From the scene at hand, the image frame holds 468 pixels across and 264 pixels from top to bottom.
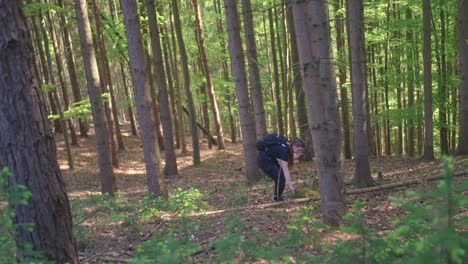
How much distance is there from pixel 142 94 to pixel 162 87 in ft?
19.8

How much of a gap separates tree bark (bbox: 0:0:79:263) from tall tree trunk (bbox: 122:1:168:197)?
14.8 feet

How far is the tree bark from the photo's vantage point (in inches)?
152

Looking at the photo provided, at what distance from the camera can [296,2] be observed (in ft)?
18.9

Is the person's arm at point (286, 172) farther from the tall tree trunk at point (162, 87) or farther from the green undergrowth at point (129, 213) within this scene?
the tall tree trunk at point (162, 87)

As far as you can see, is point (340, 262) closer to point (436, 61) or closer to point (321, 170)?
point (321, 170)

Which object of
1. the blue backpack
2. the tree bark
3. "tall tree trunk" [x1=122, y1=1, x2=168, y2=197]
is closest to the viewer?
the tree bark

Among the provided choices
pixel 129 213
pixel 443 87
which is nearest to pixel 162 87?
pixel 129 213

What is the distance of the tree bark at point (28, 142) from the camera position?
3857mm

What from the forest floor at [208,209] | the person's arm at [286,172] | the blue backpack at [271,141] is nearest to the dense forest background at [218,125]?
the forest floor at [208,209]

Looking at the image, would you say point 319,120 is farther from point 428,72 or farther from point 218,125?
point 218,125

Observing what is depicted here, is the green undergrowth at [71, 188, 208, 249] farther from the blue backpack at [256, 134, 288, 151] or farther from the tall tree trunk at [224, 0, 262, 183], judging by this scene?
the tall tree trunk at [224, 0, 262, 183]

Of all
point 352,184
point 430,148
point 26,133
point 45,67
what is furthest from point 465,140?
point 45,67

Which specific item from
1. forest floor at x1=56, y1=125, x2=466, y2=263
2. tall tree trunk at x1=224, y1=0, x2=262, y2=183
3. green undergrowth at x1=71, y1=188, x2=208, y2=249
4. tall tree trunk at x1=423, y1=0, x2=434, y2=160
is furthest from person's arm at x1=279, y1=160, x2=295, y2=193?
tall tree trunk at x1=423, y1=0, x2=434, y2=160

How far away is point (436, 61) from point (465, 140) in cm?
644
